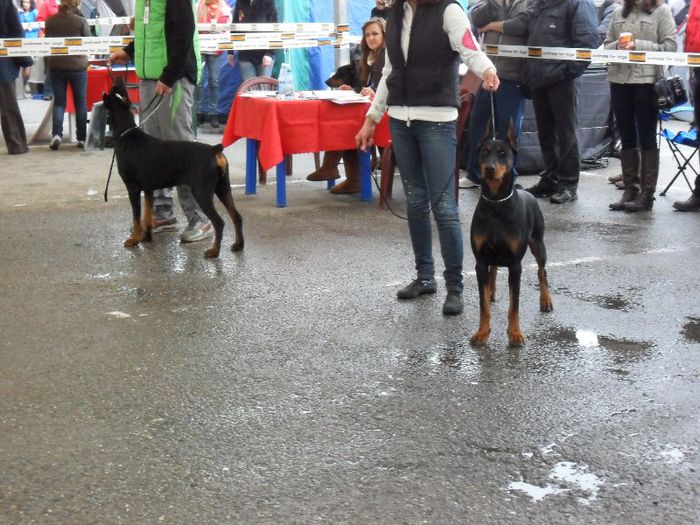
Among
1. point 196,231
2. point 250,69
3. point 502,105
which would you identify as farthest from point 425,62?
point 250,69

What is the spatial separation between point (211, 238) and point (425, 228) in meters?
2.31

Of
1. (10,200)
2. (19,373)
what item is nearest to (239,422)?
(19,373)

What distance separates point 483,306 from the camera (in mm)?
5051

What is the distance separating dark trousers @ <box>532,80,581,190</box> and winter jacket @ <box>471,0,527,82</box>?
30 cm

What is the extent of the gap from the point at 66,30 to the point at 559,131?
6.64 m

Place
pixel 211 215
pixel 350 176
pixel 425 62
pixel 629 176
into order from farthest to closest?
pixel 350 176, pixel 629 176, pixel 211 215, pixel 425 62

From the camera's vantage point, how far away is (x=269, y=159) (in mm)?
8500

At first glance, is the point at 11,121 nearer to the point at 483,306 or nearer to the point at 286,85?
the point at 286,85

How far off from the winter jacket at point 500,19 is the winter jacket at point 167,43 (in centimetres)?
320

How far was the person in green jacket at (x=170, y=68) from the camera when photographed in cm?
707

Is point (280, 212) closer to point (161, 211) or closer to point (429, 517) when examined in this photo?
point (161, 211)

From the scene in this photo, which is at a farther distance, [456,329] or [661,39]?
[661,39]

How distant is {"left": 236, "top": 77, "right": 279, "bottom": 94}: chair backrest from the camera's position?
33.6 feet

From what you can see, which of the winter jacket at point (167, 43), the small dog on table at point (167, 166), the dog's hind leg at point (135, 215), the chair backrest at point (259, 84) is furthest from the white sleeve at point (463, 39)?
the chair backrest at point (259, 84)
